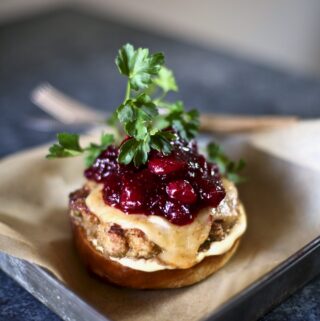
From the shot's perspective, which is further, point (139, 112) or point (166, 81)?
point (166, 81)

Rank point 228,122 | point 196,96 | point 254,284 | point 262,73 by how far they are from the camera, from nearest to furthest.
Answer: point 254,284 < point 228,122 < point 196,96 < point 262,73

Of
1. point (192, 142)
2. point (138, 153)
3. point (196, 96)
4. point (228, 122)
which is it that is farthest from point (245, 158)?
point (196, 96)

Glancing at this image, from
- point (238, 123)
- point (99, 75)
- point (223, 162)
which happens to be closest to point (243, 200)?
point (223, 162)

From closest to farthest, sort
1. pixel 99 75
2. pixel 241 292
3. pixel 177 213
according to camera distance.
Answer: pixel 241 292
pixel 177 213
pixel 99 75

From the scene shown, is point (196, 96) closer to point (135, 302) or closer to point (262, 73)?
point (262, 73)

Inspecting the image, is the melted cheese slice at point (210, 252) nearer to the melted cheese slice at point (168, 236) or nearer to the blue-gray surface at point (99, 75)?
the melted cheese slice at point (168, 236)

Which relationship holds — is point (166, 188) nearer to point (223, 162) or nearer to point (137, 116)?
point (137, 116)

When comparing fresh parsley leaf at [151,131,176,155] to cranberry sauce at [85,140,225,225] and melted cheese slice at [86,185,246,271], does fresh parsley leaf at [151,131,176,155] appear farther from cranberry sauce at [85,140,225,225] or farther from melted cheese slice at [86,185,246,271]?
melted cheese slice at [86,185,246,271]
